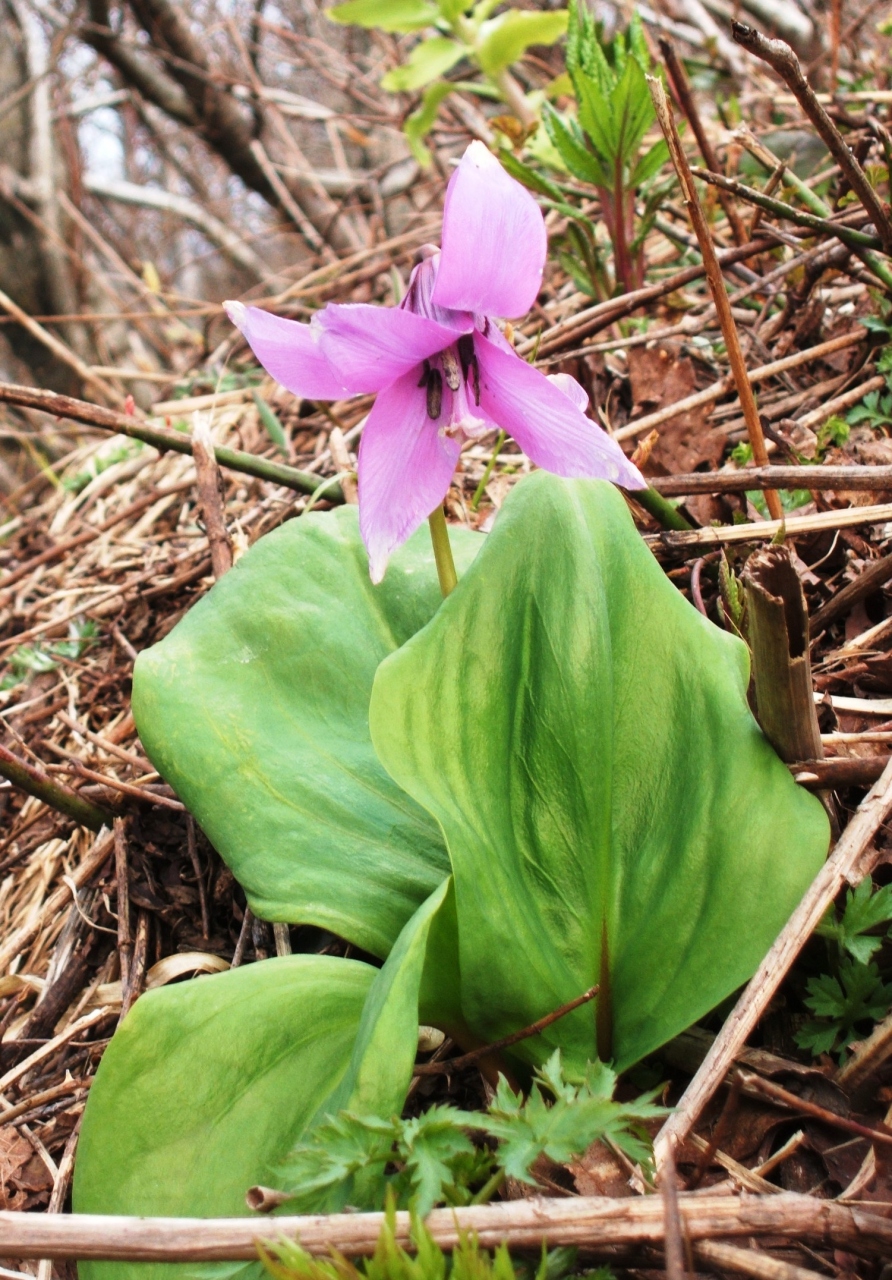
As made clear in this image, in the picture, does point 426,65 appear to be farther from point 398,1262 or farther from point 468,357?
point 398,1262

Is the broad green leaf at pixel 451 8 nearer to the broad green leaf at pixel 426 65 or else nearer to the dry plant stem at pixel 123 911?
the broad green leaf at pixel 426 65

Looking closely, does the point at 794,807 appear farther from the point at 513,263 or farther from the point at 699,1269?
the point at 513,263

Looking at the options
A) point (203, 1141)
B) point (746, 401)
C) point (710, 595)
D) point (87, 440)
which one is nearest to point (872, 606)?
point (710, 595)

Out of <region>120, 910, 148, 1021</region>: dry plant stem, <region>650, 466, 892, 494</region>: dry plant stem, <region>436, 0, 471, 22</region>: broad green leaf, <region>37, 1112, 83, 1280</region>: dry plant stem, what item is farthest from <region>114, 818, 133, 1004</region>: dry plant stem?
<region>436, 0, 471, 22</region>: broad green leaf

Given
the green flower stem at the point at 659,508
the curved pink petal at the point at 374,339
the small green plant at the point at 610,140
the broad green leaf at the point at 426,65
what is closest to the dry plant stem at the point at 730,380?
the green flower stem at the point at 659,508

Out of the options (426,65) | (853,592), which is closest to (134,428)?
(853,592)

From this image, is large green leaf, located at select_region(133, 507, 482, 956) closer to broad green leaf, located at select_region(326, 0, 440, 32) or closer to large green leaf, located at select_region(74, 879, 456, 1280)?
large green leaf, located at select_region(74, 879, 456, 1280)
